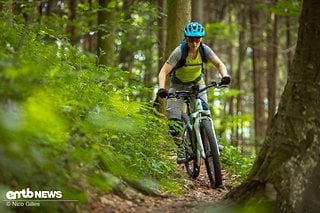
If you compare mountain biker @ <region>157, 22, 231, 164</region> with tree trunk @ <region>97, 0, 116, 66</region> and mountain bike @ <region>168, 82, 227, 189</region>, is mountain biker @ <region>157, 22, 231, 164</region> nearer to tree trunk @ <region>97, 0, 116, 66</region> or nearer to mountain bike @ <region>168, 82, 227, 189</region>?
mountain bike @ <region>168, 82, 227, 189</region>

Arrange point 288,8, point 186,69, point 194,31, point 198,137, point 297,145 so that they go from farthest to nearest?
1. point 288,8
2. point 186,69
3. point 194,31
4. point 198,137
5. point 297,145

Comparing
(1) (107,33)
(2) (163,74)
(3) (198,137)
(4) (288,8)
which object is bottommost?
(3) (198,137)

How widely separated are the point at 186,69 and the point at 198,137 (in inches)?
50.8

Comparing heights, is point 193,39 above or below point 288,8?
below

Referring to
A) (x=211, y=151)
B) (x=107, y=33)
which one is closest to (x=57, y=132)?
(x=211, y=151)

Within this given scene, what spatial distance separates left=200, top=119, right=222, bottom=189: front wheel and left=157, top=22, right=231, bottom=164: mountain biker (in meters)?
0.53

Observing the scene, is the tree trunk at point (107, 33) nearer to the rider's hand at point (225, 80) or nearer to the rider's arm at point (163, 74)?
the rider's arm at point (163, 74)

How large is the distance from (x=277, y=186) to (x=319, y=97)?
3.24 feet

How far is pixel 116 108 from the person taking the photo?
251 inches

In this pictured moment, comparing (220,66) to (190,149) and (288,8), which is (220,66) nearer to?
(190,149)

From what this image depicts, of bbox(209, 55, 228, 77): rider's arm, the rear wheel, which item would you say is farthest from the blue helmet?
the rear wheel

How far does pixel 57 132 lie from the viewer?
14.6ft

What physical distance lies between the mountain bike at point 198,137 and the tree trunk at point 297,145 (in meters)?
1.80

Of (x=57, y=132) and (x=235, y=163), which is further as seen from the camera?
(x=235, y=163)
